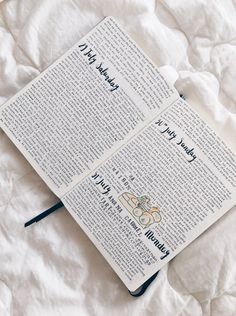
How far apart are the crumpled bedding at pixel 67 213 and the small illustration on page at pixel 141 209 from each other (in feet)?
0.22

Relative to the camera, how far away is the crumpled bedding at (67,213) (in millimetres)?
694

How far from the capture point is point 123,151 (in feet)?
2.39

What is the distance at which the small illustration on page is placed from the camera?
712 millimetres

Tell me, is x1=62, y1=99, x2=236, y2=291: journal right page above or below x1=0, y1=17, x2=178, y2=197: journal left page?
below

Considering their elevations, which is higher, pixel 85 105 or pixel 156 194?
pixel 85 105

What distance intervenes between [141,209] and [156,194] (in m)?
0.03

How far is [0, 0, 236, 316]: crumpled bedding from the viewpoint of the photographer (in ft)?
2.28

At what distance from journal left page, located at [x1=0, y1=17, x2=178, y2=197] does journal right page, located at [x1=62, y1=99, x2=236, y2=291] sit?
0.02 metres

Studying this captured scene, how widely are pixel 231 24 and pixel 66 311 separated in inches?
19.3

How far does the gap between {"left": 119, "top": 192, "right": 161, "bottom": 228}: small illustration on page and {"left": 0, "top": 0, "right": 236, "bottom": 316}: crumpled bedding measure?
2.6 inches

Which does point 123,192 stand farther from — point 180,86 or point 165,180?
point 180,86

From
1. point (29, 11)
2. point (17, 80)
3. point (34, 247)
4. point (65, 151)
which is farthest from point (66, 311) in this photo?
point (29, 11)

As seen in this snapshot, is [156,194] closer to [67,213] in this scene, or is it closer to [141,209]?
[141,209]

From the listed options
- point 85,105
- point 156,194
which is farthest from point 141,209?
point 85,105
